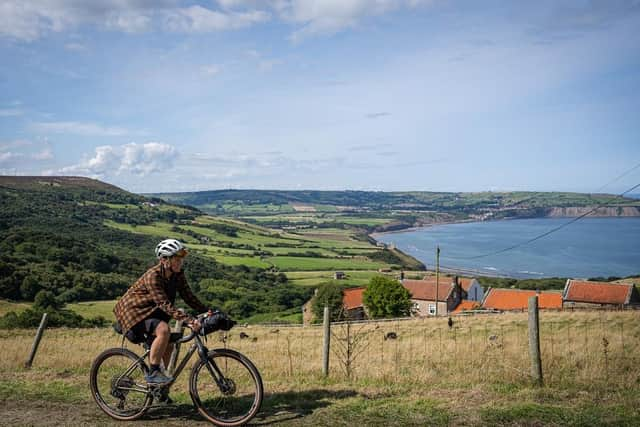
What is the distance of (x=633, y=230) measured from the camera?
171 meters

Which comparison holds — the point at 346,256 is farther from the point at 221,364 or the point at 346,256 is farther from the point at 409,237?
the point at 221,364

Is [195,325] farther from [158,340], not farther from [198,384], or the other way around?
[198,384]

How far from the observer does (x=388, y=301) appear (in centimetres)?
4556

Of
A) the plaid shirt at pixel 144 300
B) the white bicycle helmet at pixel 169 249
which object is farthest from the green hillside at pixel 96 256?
the white bicycle helmet at pixel 169 249

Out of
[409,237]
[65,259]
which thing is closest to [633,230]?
[409,237]

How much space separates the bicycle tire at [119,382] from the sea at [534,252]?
9334 centimetres

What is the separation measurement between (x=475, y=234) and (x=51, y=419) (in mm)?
177987

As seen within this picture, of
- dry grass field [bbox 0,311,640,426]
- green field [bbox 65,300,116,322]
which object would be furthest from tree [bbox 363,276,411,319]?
dry grass field [bbox 0,311,640,426]

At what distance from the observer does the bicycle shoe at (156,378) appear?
225 inches

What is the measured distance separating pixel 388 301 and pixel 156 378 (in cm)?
4136

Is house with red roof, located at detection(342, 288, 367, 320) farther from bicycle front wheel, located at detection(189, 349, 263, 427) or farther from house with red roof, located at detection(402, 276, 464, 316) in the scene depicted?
bicycle front wheel, located at detection(189, 349, 263, 427)

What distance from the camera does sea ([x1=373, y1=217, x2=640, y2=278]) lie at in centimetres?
9725

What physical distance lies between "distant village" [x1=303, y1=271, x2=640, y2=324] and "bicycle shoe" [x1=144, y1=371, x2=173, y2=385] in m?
36.5

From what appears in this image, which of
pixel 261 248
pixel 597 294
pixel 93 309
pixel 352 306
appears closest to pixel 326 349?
pixel 352 306
